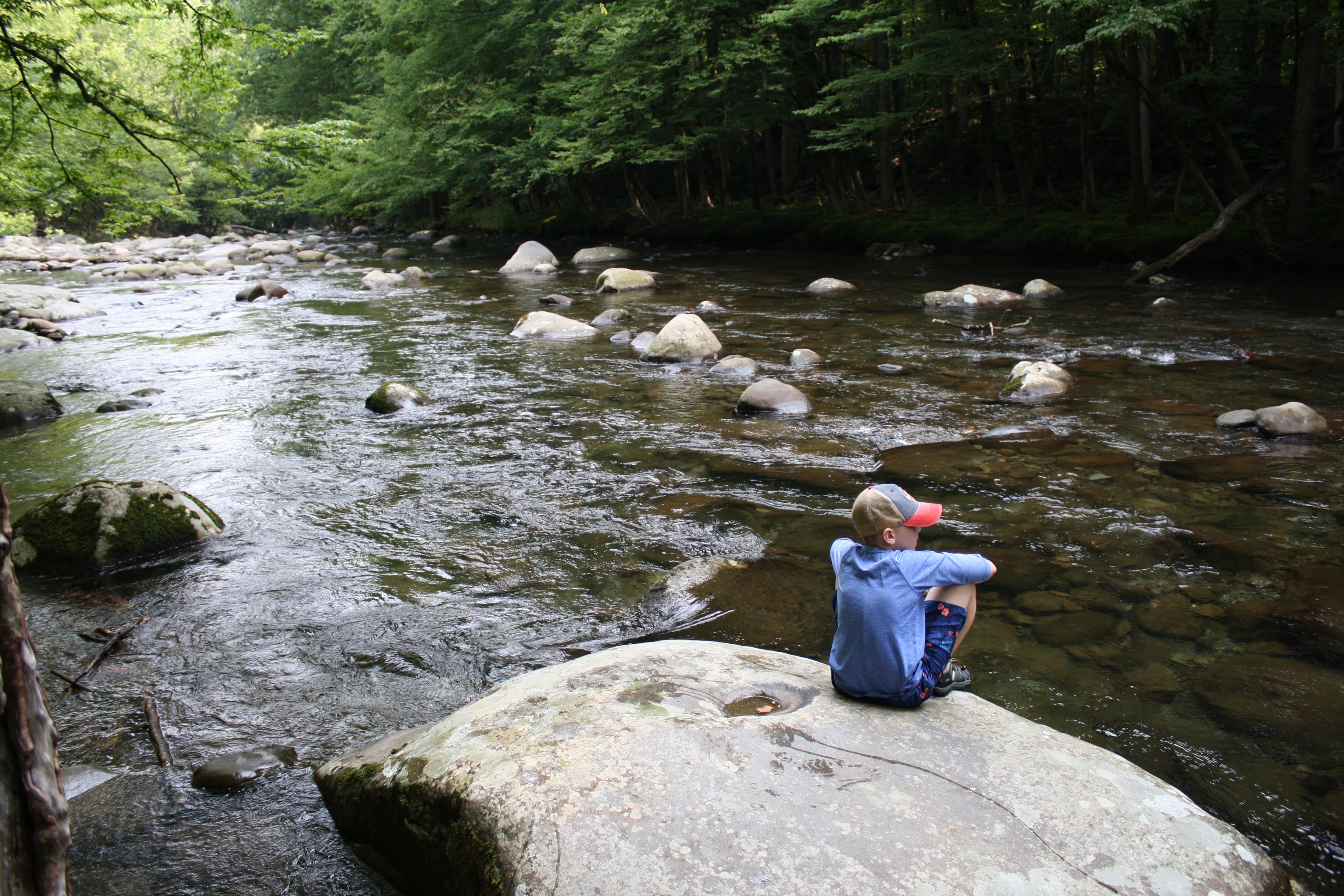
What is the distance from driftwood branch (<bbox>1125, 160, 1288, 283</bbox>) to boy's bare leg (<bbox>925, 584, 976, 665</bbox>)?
1252cm

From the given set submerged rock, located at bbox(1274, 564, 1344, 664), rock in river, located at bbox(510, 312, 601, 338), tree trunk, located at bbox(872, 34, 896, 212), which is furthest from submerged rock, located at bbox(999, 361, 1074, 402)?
tree trunk, located at bbox(872, 34, 896, 212)

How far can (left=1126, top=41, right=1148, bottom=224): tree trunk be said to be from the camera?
14781 mm

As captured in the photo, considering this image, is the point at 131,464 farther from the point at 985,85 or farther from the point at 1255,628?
the point at 985,85

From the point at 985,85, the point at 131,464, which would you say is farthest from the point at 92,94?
the point at 985,85

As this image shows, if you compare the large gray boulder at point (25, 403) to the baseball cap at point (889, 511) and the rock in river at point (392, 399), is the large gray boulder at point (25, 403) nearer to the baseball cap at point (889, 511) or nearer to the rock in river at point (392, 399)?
the rock in river at point (392, 399)

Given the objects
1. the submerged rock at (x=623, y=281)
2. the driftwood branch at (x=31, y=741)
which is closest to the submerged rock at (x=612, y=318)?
the submerged rock at (x=623, y=281)

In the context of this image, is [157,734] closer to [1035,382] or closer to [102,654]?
[102,654]

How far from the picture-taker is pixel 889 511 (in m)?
2.69

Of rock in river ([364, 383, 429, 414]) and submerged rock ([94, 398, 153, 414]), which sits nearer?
rock in river ([364, 383, 429, 414])

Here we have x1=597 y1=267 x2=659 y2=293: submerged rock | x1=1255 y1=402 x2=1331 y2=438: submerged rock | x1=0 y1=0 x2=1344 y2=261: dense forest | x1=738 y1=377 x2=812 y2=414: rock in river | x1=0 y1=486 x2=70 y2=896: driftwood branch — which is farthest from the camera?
x1=597 y1=267 x2=659 y2=293: submerged rock

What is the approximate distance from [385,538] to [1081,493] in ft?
14.4

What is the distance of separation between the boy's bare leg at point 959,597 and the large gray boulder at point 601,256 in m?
18.9

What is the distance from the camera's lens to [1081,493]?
5.30m

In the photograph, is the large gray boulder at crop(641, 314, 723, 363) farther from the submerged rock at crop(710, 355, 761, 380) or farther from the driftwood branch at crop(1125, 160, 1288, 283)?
the driftwood branch at crop(1125, 160, 1288, 283)
